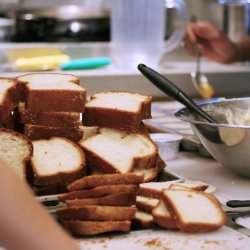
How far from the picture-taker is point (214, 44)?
11.2ft

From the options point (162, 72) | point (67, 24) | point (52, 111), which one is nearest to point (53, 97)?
point (52, 111)

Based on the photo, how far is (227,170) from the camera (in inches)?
56.1

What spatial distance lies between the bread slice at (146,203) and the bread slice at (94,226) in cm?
8

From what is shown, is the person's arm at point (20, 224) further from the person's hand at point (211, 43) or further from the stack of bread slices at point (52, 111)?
the person's hand at point (211, 43)

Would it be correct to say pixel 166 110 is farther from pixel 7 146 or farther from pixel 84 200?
pixel 84 200

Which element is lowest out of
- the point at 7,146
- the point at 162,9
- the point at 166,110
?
the point at 166,110

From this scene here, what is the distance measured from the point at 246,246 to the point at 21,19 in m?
4.32

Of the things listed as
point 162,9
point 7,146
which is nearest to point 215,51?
point 162,9

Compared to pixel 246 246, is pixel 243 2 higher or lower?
higher

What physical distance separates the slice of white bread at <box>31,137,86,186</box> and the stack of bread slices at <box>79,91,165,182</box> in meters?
0.03

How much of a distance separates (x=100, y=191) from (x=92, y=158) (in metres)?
0.20

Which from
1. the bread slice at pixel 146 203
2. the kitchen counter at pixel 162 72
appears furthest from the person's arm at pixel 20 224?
the kitchen counter at pixel 162 72

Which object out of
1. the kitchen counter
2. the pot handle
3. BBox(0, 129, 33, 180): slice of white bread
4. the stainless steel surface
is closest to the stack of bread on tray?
BBox(0, 129, 33, 180): slice of white bread

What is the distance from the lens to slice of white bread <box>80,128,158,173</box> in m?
1.18
